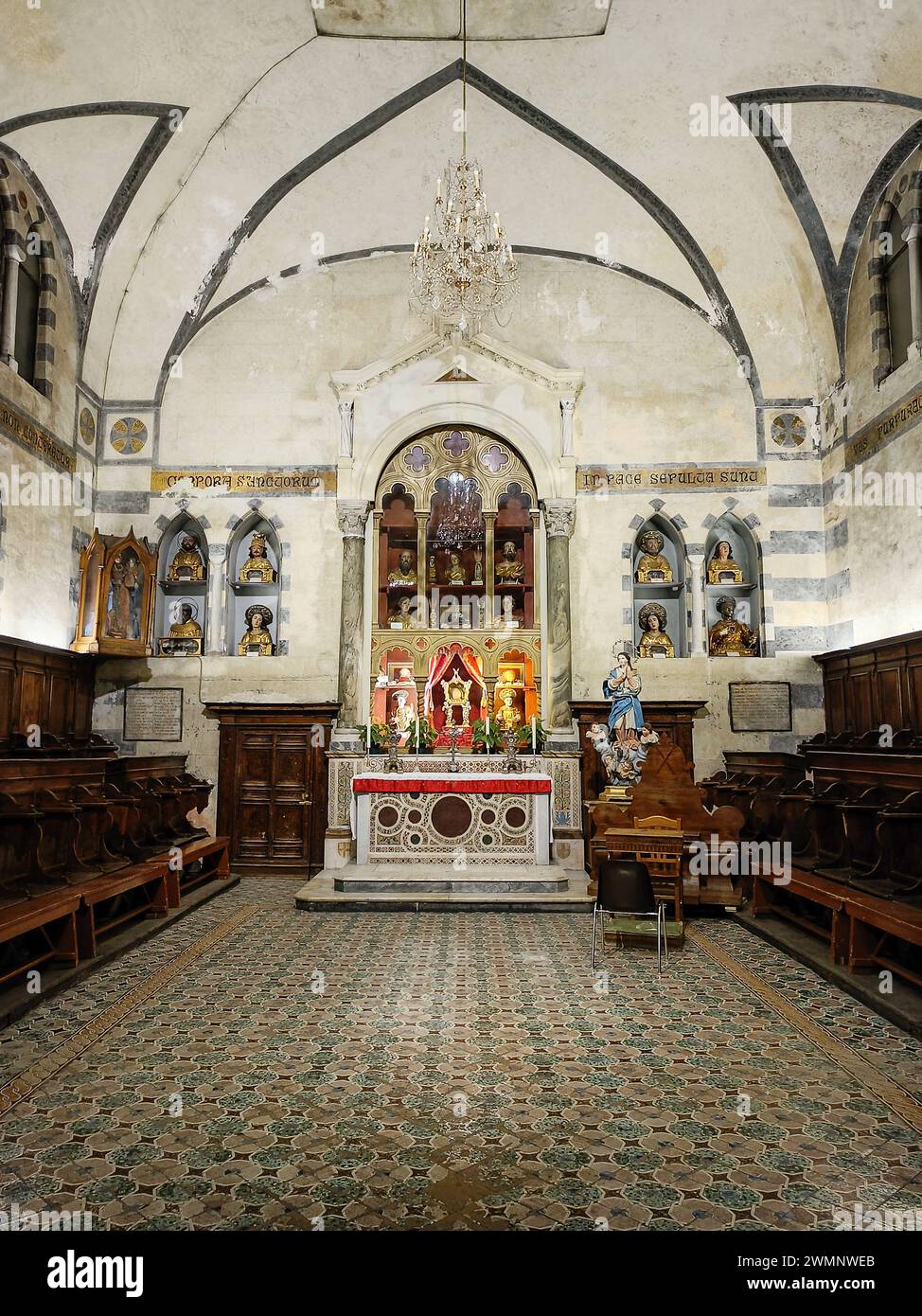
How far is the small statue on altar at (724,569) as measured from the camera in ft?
42.8

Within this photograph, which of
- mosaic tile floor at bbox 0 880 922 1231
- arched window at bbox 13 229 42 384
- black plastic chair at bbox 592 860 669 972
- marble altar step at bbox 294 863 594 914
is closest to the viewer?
mosaic tile floor at bbox 0 880 922 1231

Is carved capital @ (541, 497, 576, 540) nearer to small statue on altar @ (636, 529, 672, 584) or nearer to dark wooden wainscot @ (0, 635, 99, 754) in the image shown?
small statue on altar @ (636, 529, 672, 584)

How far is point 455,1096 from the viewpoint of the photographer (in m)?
4.39

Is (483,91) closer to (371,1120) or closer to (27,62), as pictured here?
(27,62)

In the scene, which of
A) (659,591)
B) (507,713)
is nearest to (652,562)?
(659,591)

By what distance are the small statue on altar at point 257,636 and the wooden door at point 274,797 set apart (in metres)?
1.23

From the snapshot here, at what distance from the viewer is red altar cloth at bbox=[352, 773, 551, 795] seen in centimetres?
1012

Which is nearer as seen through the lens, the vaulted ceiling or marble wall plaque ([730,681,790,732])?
the vaulted ceiling

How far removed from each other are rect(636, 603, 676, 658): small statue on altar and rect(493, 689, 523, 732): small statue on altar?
2076 millimetres

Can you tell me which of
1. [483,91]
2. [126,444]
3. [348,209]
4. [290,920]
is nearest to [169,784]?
[290,920]

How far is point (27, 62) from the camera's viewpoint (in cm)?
889

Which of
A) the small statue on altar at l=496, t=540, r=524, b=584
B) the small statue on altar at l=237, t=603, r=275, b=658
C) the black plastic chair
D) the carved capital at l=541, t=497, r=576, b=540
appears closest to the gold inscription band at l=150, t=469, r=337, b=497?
the small statue on altar at l=237, t=603, r=275, b=658

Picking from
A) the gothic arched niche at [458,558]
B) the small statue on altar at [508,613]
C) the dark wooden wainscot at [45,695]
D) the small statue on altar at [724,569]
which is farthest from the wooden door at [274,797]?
the small statue on altar at [724,569]

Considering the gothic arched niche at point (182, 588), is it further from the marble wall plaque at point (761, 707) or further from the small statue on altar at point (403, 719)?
the marble wall plaque at point (761, 707)
